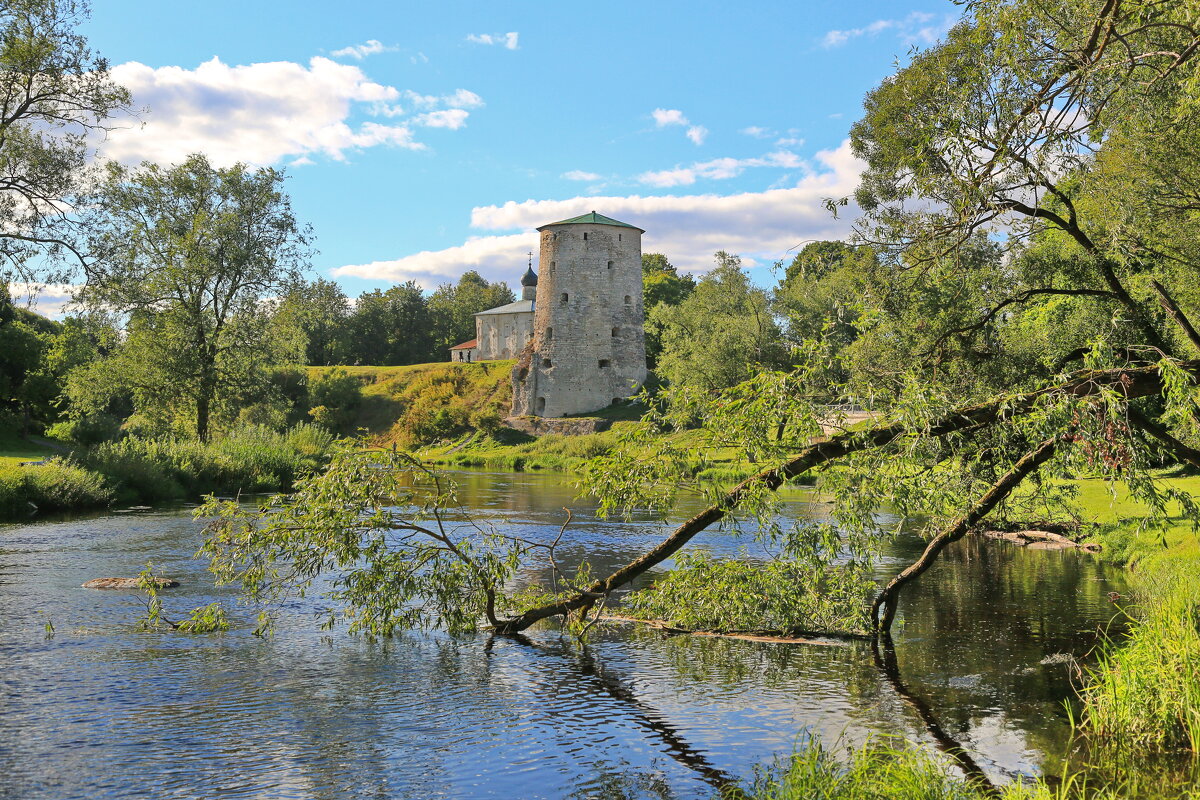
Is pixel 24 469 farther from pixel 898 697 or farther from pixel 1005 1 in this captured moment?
pixel 1005 1

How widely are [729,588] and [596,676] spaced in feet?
5.83

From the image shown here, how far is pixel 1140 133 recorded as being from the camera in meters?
10.3

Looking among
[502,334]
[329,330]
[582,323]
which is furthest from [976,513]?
[329,330]

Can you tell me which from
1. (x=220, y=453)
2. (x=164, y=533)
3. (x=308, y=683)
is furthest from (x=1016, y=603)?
(x=220, y=453)

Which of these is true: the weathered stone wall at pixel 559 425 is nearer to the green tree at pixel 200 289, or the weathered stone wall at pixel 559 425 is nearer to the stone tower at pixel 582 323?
the stone tower at pixel 582 323

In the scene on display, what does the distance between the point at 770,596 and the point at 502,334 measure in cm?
6506

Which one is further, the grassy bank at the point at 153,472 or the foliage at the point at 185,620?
the grassy bank at the point at 153,472

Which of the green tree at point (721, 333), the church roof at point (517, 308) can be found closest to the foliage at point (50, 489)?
the green tree at point (721, 333)

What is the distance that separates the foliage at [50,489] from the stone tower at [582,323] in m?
34.3

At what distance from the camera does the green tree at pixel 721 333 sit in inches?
1626

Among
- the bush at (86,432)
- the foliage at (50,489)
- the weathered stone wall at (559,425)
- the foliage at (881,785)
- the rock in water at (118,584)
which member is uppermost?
the weathered stone wall at (559,425)

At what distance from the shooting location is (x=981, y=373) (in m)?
11.2

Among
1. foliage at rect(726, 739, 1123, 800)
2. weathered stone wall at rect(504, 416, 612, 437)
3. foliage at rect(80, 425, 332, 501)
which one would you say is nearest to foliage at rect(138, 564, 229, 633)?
foliage at rect(726, 739, 1123, 800)

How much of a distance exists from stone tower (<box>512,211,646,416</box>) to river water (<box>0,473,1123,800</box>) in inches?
1678
